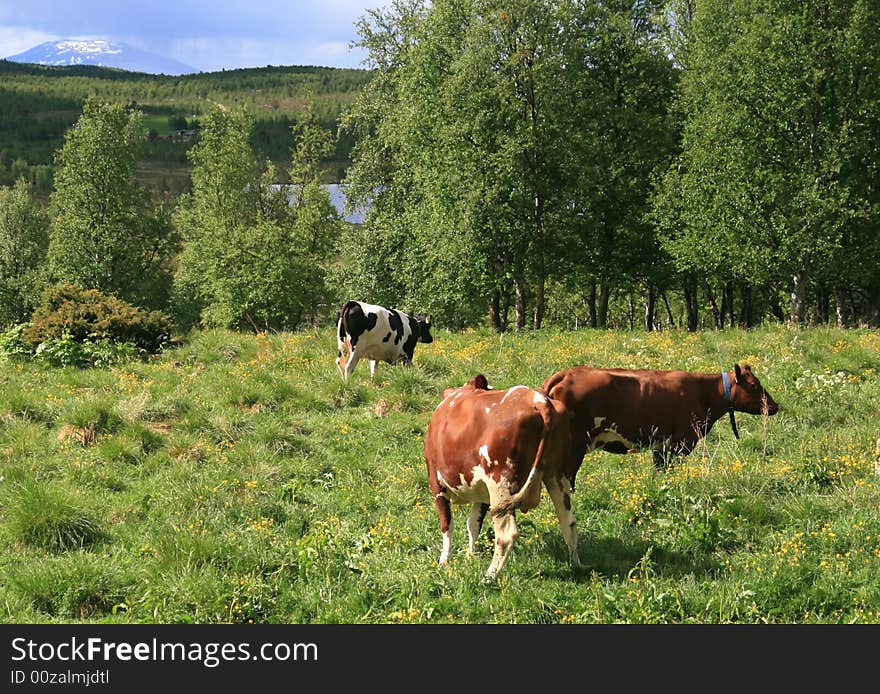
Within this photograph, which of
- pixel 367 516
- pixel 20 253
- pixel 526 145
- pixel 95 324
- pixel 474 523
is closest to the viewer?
pixel 474 523

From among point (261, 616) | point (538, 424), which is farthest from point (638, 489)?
point (261, 616)

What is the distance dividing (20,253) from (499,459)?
6936 cm

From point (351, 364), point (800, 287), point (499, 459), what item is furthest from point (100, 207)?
point (499, 459)

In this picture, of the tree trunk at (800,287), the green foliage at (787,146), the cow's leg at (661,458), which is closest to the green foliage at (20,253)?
the green foliage at (787,146)

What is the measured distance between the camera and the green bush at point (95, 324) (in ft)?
62.3

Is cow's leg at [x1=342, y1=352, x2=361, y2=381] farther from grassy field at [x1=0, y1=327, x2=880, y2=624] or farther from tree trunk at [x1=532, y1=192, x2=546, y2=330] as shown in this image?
tree trunk at [x1=532, y1=192, x2=546, y2=330]

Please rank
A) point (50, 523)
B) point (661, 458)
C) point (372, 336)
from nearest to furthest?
point (50, 523)
point (661, 458)
point (372, 336)

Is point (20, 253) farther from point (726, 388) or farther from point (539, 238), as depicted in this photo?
point (726, 388)

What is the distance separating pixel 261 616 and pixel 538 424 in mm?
3031

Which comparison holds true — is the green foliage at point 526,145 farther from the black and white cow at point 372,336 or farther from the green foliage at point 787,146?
the black and white cow at point 372,336

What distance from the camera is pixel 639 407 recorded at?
31.2ft

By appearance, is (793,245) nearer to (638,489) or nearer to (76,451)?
(638,489)

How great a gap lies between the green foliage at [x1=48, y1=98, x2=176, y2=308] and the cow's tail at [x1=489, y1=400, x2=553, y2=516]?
1725 inches

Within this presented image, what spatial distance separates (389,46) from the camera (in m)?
39.5
